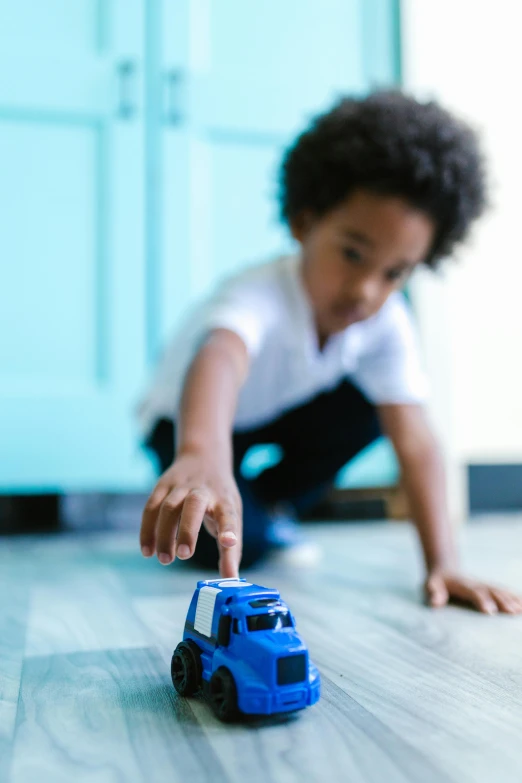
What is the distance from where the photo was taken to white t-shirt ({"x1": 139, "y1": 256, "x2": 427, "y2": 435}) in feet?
3.57

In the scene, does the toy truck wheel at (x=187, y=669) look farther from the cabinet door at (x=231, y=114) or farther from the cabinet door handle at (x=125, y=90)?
the cabinet door handle at (x=125, y=90)

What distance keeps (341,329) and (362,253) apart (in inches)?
5.6

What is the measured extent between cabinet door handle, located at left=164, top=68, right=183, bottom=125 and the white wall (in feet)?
1.74

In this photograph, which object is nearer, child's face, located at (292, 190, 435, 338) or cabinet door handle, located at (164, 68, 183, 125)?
child's face, located at (292, 190, 435, 338)

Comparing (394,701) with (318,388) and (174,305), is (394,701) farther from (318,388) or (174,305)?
(174,305)

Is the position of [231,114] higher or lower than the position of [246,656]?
higher

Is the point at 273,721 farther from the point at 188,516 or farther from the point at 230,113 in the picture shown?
the point at 230,113

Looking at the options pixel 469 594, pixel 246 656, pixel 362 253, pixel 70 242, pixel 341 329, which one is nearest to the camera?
pixel 246 656

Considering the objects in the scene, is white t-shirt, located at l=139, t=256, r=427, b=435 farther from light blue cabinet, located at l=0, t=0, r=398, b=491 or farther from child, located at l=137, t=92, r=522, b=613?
light blue cabinet, located at l=0, t=0, r=398, b=491

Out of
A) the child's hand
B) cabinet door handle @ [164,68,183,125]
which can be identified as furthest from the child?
cabinet door handle @ [164,68,183,125]

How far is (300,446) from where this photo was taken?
4.54 ft

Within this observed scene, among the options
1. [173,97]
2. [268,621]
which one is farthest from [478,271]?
[268,621]

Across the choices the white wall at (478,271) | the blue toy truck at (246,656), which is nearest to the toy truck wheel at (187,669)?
the blue toy truck at (246,656)

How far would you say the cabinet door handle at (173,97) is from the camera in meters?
1.63
